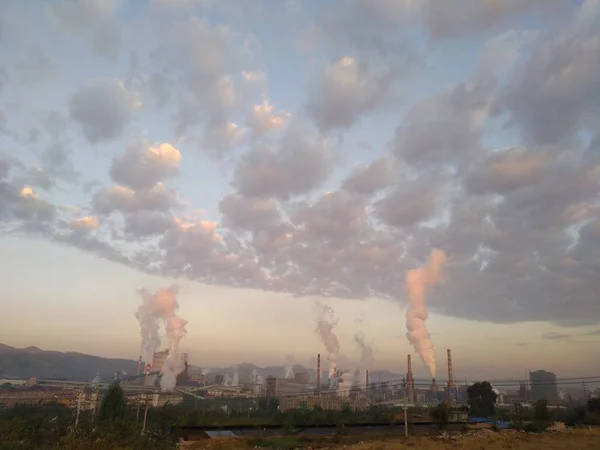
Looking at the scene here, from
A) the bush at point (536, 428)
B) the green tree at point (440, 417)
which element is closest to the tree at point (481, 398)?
the bush at point (536, 428)

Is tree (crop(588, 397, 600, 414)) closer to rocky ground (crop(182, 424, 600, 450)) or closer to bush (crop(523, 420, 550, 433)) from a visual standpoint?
bush (crop(523, 420, 550, 433))

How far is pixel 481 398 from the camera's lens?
92.1m

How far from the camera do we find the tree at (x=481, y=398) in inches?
3477

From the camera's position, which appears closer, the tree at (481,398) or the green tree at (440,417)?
the green tree at (440,417)

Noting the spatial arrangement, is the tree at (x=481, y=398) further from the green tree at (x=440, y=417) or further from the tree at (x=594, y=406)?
the green tree at (x=440, y=417)

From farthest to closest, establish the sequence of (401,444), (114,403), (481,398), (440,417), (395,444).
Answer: (481,398) < (114,403) < (440,417) < (401,444) < (395,444)

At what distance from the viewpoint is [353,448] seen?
3278cm

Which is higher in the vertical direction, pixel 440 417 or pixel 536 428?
pixel 440 417

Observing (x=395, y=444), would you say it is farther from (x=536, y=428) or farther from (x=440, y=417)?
(x=536, y=428)

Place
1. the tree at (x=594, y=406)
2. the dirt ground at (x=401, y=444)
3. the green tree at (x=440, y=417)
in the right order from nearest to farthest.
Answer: the dirt ground at (x=401, y=444) → the green tree at (x=440, y=417) → the tree at (x=594, y=406)

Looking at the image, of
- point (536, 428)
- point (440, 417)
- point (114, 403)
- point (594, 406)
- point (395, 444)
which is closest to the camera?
point (395, 444)

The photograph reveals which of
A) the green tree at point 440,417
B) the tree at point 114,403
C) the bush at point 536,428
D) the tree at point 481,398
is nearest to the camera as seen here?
the bush at point 536,428

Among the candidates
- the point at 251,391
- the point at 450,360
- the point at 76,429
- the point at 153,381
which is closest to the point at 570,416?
the point at 450,360

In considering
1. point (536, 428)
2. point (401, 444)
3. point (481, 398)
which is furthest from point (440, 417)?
point (481, 398)
